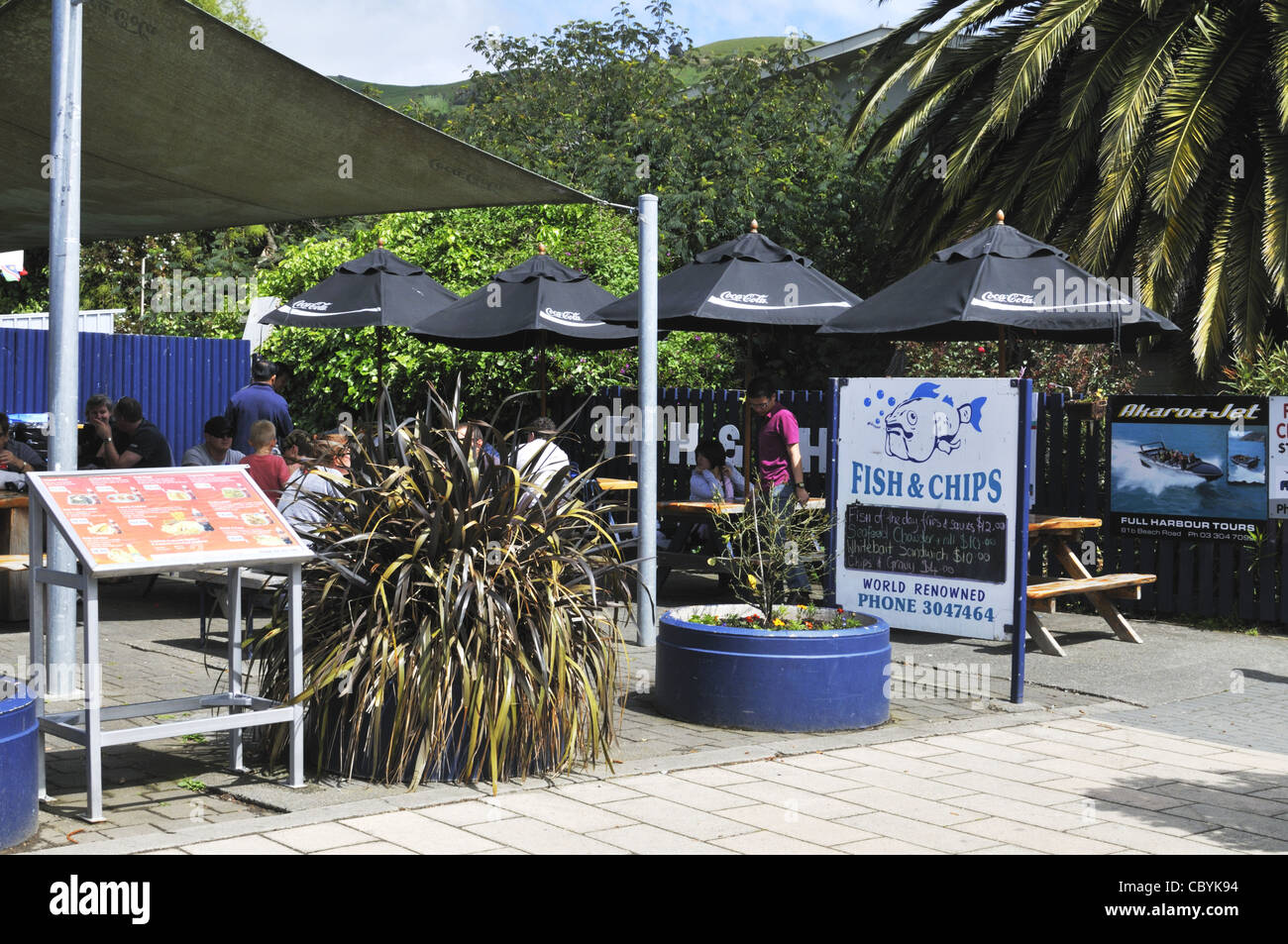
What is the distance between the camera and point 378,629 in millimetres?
5441

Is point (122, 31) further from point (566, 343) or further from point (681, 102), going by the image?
point (681, 102)

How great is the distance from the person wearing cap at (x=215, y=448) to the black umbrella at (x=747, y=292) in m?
3.23

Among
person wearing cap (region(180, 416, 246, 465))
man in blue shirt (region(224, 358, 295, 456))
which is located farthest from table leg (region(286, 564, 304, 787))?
man in blue shirt (region(224, 358, 295, 456))

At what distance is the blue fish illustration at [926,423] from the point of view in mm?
7840

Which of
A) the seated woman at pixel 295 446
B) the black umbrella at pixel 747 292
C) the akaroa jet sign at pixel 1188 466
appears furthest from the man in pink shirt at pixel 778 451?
the seated woman at pixel 295 446

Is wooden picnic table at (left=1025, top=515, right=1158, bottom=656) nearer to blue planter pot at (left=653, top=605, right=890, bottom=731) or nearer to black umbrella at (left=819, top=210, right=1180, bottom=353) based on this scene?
black umbrella at (left=819, top=210, right=1180, bottom=353)

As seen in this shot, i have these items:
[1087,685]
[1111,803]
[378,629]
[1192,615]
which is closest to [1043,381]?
[1192,615]

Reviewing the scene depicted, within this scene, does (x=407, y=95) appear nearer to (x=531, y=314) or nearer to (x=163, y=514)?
(x=531, y=314)

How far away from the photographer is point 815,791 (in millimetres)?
5598

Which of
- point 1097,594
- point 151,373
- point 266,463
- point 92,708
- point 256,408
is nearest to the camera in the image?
point 92,708

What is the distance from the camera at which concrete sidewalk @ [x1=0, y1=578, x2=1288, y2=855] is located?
15.9ft

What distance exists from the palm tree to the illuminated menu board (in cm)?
1084

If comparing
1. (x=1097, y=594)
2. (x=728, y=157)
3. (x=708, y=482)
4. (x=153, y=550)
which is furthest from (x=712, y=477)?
(x=728, y=157)

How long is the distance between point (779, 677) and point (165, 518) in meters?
2.97
